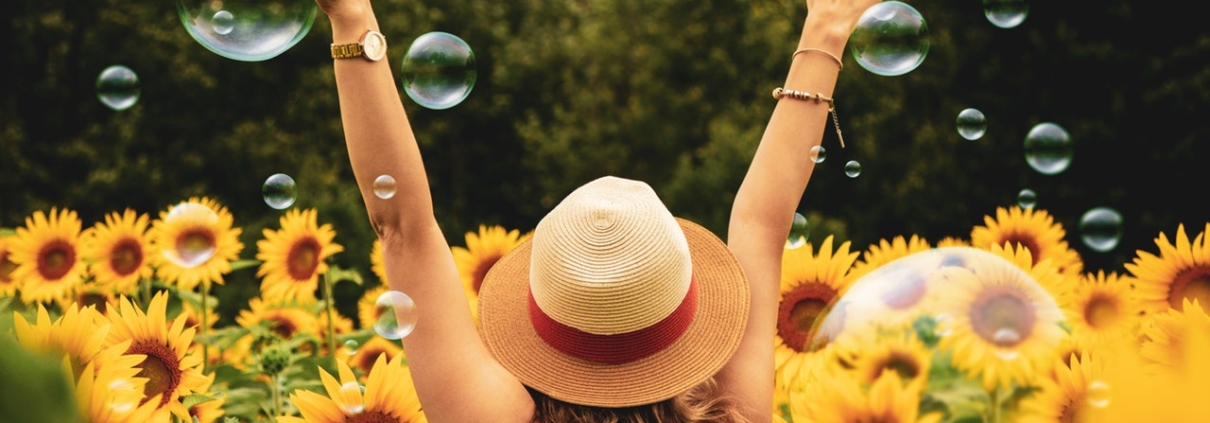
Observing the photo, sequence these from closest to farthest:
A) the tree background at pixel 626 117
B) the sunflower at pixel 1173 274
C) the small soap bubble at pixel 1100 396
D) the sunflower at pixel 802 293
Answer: the small soap bubble at pixel 1100 396 → the sunflower at pixel 1173 274 → the sunflower at pixel 802 293 → the tree background at pixel 626 117

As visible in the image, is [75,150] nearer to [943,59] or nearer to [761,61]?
[761,61]

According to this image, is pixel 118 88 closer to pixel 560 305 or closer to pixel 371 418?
pixel 371 418

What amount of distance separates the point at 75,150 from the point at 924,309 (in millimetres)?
15781

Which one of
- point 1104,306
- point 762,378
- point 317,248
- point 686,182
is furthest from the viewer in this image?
point 686,182

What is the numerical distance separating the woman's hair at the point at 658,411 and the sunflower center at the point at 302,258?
1.70 m

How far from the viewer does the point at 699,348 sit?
6.24 ft

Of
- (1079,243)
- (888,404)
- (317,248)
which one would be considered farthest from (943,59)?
(888,404)

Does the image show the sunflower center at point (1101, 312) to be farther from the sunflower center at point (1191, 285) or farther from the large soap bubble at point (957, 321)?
the large soap bubble at point (957, 321)

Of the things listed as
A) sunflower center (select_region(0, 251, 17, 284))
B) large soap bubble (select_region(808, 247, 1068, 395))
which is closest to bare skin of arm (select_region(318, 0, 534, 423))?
large soap bubble (select_region(808, 247, 1068, 395))

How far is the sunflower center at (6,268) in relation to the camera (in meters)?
3.30

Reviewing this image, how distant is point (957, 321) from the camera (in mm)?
1436

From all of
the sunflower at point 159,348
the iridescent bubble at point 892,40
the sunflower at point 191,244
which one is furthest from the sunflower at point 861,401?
the sunflower at point 191,244

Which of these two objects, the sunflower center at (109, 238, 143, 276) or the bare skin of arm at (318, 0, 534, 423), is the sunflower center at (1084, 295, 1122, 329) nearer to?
the bare skin of arm at (318, 0, 534, 423)

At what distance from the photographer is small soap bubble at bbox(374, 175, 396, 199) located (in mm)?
1710
